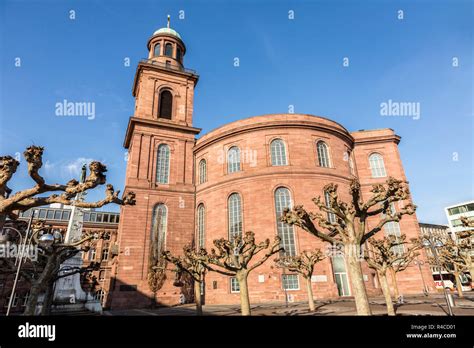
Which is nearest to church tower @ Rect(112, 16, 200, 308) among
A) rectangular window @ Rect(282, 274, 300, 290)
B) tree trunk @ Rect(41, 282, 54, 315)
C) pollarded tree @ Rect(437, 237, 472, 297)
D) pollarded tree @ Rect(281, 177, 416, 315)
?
tree trunk @ Rect(41, 282, 54, 315)

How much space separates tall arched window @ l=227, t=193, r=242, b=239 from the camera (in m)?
25.3

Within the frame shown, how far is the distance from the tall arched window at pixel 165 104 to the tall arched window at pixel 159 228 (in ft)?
36.8

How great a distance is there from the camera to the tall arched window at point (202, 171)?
2984 centimetres

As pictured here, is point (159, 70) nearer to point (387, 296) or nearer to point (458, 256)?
point (387, 296)

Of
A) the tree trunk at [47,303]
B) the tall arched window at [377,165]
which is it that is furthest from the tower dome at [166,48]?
the tree trunk at [47,303]

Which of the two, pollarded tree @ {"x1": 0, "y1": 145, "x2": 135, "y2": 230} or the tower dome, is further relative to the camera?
the tower dome

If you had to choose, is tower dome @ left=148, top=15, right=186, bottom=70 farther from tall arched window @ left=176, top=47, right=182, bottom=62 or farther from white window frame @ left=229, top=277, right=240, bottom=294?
white window frame @ left=229, top=277, right=240, bottom=294

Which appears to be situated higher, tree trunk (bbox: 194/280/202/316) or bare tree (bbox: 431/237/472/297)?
bare tree (bbox: 431/237/472/297)

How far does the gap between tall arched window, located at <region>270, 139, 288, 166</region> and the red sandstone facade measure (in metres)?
0.15

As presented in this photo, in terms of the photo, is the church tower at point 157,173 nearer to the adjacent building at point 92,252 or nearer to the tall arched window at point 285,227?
the tall arched window at point 285,227
